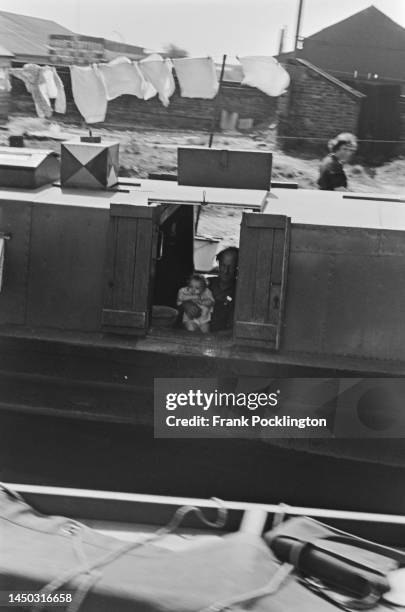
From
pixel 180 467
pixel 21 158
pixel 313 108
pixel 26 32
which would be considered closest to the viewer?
pixel 180 467

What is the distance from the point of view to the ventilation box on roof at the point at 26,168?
6727 mm

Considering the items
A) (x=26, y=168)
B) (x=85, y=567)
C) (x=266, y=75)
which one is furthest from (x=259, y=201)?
(x=266, y=75)

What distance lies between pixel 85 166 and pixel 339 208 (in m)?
1.95

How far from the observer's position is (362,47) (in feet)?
72.4

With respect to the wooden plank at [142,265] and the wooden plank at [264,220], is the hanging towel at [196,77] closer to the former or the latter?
the wooden plank at [142,265]

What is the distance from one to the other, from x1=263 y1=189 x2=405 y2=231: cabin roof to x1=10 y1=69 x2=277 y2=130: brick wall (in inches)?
332

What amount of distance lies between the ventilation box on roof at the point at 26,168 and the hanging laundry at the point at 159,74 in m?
8.05

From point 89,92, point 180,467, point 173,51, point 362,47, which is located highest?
point 362,47

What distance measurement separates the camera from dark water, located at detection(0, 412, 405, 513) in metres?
6.18

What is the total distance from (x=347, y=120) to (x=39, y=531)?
13.2 m

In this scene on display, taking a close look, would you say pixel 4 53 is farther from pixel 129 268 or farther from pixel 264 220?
pixel 264 220

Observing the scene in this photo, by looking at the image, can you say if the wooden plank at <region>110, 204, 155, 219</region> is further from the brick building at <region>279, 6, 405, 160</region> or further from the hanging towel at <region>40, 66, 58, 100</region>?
the brick building at <region>279, 6, 405, 160</region>

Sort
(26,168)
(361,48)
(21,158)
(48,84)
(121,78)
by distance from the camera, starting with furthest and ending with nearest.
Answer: (361,48), (48,84), (121,78), (21,158), (26,168)

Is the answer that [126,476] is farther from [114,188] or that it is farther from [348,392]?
[114,188]
